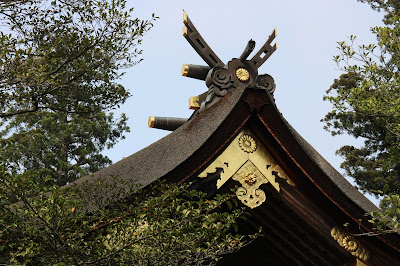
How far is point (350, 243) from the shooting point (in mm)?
6828

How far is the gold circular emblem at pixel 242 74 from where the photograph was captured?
852 centimetres

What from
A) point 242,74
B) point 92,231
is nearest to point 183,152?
point 92,231

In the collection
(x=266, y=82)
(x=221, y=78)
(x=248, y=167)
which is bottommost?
(x=248, y=167)

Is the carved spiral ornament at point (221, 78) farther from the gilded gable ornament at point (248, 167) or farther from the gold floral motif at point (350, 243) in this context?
the gold floral motif at point (350, 243)

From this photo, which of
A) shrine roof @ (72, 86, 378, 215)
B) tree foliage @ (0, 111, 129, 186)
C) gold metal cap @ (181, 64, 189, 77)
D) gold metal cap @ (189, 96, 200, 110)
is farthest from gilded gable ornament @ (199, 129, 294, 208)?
tree foliage @ (0, 111, 129, 186)

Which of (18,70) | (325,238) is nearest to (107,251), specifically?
(18,70)

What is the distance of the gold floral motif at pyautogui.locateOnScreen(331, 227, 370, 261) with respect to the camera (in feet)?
22.3

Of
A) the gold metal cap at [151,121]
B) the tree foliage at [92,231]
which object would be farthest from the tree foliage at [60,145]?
the tree foliage at [92,231]

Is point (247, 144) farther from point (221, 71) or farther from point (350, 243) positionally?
point (221, 71)

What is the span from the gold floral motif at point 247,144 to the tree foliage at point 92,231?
1.43 metres

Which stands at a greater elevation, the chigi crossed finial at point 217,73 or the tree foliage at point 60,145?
the tree foliage at point 60,145

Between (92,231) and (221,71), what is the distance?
392 cm

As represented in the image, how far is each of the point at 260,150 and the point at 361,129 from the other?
1671 cm

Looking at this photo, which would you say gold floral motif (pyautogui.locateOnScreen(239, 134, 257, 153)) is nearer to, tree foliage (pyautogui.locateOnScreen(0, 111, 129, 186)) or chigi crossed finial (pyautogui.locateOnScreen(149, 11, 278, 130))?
chigi crossed finial (pyautogui.locateOnScreen(149, 11, 278, 130))
